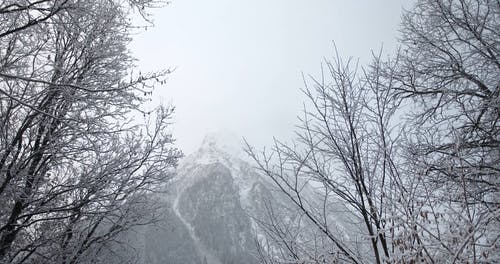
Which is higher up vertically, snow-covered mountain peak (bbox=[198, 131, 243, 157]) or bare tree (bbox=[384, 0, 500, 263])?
snow-covered mountain peak (bbox=[198, 131, 243, 157])

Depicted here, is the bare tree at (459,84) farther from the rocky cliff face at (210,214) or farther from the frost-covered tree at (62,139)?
the rocky cliff face at (210,214)

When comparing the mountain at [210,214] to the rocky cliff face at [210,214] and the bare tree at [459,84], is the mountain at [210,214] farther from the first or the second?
the bare tree at [459,84]

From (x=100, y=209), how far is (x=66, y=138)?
135 centimetres

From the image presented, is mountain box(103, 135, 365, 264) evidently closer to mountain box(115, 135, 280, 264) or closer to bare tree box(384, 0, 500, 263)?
mountain box(115, 135, 280, 264)

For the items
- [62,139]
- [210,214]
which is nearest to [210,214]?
[210,214]

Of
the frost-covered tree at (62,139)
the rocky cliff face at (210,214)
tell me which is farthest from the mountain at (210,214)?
the frost-covered tree at (62,139)

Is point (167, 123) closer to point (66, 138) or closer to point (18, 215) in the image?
point (66, 138)

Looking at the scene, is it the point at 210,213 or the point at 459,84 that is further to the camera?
the point at 210,213

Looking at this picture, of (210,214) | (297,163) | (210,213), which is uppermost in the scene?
(210,213)

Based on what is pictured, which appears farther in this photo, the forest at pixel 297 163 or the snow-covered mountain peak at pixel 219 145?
the snow-covered mountain peak at pixel 219 145

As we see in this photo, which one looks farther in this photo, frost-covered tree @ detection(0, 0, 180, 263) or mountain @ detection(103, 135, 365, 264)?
mountain @ detection(103, 135, 365, 264)

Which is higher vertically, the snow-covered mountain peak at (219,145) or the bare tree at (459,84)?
the snow-covered mountain peak at (219,145)

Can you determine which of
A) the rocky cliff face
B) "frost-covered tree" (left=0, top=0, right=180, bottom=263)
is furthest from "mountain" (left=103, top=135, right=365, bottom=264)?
"frost-covered tree" (left=0, top=0, right=180, bottom=263)

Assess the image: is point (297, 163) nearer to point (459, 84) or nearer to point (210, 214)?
point (459, 84)
